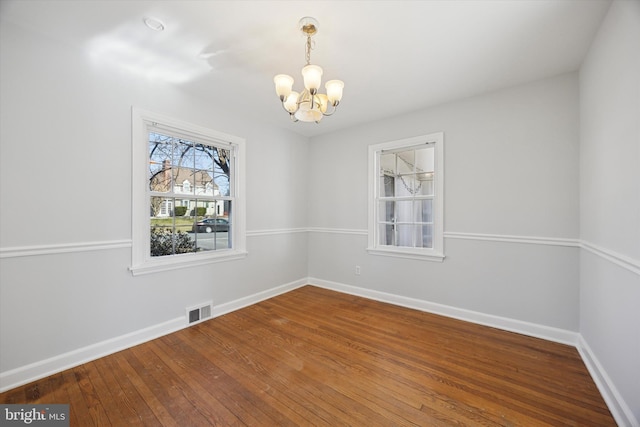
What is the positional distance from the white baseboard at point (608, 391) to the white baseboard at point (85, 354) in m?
3.34

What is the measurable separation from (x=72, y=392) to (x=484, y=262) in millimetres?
3749

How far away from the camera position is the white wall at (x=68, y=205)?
6.04ft

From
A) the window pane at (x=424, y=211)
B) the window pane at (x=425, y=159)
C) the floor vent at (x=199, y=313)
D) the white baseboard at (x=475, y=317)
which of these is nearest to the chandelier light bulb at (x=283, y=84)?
the window pane at (x=425, y=159)

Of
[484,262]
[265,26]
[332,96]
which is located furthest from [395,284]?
[265,26]

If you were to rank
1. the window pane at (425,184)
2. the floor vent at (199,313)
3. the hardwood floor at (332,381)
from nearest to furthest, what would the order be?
the hardwood floor at (332,381), the floor vent at (199,313), the window pane at (425,184)

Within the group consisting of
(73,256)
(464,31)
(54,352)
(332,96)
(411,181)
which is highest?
(464,31)

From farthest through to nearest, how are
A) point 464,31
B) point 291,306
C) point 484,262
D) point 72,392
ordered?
point 291,306 < point 484,262 < point 464,31 < point 72,392

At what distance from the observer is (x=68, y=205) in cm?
207

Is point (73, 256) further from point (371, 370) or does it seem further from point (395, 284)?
point (395, 284)

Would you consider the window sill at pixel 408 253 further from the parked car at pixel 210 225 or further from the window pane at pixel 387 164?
the parked car at pixel 210 225

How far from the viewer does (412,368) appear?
2.06 metres

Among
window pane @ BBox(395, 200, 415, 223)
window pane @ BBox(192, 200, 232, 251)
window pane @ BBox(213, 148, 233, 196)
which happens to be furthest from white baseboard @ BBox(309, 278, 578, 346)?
window pane @ BBox(213, 148, 233, 196)

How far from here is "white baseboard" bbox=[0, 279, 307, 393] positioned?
1.83 meters

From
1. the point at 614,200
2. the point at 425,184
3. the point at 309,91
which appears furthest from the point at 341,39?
the point at 614,200
